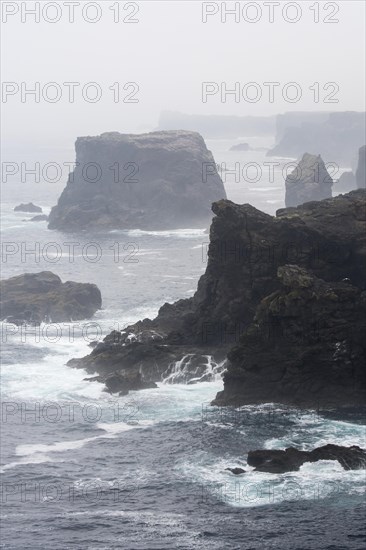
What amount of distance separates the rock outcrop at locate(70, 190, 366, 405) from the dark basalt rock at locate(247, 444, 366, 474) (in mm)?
12774

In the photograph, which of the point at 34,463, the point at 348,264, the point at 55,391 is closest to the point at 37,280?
the point at 55,391

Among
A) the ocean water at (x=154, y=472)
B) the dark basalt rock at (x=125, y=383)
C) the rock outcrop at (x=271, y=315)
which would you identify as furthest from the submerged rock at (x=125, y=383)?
the rock outcrop at (x=271, y=315)

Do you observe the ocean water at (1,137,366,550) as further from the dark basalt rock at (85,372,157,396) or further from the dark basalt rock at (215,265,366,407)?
the dark basalt rock at (215,265,366,407)

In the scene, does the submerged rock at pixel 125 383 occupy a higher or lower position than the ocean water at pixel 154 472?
higher

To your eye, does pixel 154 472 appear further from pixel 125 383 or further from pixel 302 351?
pixel 125 383

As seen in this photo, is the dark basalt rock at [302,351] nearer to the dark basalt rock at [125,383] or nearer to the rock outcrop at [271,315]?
the rock outcrop at [271,315]

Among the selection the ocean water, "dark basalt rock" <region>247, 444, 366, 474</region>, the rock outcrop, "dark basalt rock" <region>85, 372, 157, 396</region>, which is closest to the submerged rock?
"dark basalt rock" <region>85, 372, 157, 396</region>

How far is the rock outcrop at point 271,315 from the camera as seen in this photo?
93.8 m

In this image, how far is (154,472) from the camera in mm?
80562

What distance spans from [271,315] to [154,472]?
2145 cm

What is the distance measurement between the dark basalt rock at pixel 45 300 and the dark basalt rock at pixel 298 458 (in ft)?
192

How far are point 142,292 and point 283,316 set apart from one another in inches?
2375

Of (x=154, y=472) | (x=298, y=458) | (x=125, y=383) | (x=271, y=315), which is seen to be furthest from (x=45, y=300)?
(x=298, y=458)

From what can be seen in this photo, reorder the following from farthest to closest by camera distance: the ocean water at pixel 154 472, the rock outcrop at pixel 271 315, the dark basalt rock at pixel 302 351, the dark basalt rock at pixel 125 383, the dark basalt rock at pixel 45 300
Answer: the dark basalt rock at pixel 45 300, the dark basalt rock at pixel 125 383, the rock outcrop at pixel 271 315, the dark basalt rock at pixel 302 351, the ocean water at pixel 154 472
